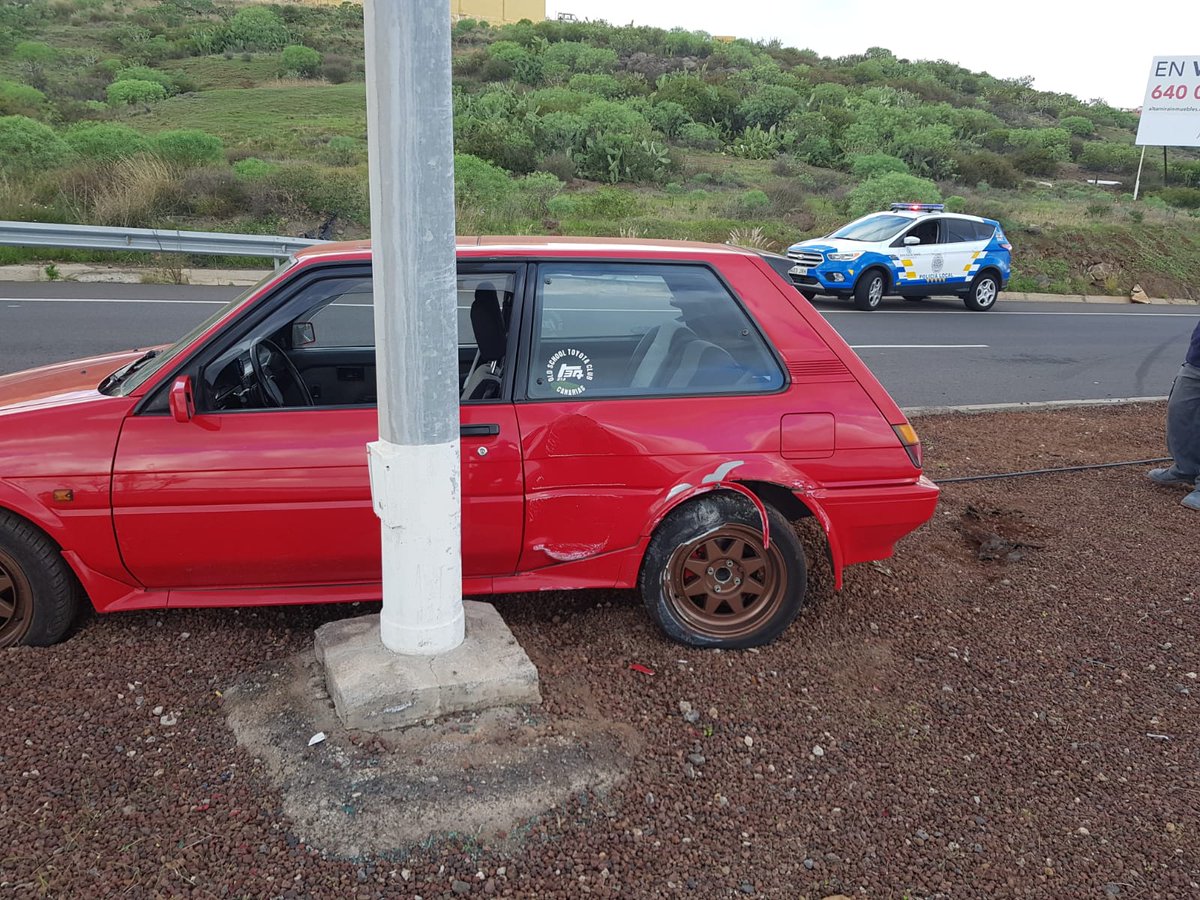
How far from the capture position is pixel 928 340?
44.4ft

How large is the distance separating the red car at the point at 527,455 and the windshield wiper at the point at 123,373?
2cm

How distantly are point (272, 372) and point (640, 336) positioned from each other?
156 centimetres

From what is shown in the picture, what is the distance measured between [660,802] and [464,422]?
1.53m

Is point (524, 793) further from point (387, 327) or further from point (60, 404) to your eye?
point (60, 404)

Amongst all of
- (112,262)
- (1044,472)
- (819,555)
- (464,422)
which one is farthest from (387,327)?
(112,262)

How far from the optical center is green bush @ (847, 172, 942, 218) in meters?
27.3

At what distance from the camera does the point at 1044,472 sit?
6.48 m

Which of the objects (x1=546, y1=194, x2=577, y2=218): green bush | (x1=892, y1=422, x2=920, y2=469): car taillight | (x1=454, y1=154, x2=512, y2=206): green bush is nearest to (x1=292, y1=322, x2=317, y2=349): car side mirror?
(x1=892, y1=422, x2=920, y2=469): car taillight

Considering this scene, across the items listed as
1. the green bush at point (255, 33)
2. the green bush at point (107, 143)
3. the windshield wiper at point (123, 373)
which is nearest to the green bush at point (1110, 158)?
the green bush at point (255, 33)

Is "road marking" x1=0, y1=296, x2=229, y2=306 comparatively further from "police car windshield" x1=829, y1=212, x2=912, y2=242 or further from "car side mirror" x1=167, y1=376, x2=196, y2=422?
"police car windshield" x1=829, y1=212, x2=912, y2=242

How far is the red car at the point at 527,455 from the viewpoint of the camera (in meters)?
3.39

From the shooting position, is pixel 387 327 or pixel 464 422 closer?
pixel 387 327

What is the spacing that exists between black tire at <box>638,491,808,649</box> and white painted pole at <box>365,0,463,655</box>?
2.96 ft

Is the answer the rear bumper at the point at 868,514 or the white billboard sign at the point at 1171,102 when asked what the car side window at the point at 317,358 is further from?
the white billboard sign at the point at 1171,102
